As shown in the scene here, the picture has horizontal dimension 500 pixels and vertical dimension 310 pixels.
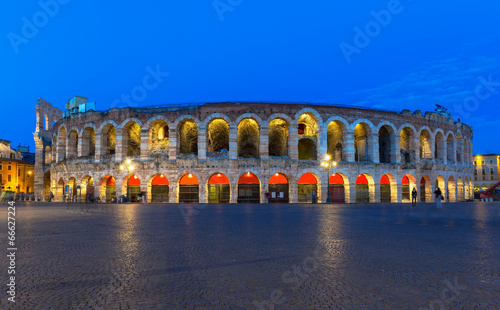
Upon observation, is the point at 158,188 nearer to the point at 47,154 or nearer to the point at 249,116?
the point at 249,116

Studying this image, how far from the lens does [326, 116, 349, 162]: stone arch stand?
37.3m

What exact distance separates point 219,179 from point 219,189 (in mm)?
1046

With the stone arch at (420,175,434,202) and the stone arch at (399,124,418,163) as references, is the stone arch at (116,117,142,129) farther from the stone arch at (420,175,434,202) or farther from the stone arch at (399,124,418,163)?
the stone arch at (420,175,434,202)

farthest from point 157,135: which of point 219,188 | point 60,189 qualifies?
point 60,189

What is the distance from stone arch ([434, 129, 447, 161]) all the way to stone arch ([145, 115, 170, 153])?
33.0m

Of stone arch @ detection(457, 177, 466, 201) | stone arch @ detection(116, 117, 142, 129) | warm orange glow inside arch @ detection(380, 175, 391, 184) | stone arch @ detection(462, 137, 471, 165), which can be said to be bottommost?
stone arch @ detection(457, 177, 466, 201)

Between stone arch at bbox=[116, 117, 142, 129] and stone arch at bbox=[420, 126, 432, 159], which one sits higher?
stone arch at bbox=[116, 117, 142, 129]

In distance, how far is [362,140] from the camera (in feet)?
131

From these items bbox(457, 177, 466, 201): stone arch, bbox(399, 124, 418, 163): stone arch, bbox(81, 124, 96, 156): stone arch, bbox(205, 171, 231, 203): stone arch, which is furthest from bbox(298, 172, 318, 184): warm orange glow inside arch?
bbox(81, 124, 96, 156): stone arch

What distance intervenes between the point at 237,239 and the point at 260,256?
2.36m

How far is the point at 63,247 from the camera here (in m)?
7.83

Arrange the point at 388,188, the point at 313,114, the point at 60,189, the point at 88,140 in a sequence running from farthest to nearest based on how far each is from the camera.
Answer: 1. the point at 60,189
2. the point at 88,140
3. the point at 388,188
4. the point at 313,114

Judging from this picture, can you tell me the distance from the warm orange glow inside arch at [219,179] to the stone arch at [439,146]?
26.9 metres

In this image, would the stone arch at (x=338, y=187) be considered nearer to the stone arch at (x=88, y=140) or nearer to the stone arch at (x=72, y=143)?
the stone arch at (x=88, y=140)
